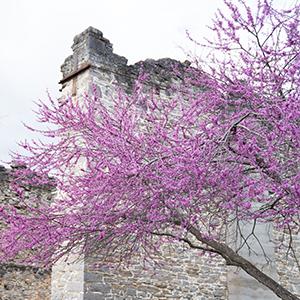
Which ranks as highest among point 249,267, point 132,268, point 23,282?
point 23,282

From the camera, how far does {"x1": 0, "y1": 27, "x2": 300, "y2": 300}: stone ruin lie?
28.7 feet

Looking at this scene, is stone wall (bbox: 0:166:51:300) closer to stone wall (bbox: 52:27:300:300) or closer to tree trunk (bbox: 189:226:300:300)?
stone wall (bbox: 52:27:300:300)

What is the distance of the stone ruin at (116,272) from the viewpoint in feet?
28.7

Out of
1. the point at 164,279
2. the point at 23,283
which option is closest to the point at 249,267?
the point at 164,279

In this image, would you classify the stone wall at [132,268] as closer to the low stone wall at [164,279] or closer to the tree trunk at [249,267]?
the low stone wall at [164,279]

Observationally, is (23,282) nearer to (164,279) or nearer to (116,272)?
→ (116,272)

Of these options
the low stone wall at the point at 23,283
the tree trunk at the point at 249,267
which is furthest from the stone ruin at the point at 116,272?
the tree trunk at the point at 249,267

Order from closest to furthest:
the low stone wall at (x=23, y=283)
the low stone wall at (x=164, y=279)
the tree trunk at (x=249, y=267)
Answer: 1. the tree trunk at (x=249, y=267)
2. the low stone wall at (x=164, y=279)
3. the low stone wall at (x=23, y=283)

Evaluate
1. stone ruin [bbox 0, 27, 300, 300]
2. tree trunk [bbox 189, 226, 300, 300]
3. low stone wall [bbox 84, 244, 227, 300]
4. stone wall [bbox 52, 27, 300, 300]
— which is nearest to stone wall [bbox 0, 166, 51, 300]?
stone ruin [bbox 0, 27, 300, 300]

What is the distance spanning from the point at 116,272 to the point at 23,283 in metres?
2.46

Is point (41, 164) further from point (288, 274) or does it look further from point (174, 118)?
point (288, 274)

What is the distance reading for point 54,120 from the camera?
783cm

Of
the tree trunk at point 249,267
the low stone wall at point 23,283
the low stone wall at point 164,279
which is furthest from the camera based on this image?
the low stone wall at point 23,283

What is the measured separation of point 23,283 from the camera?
34.4 feet
